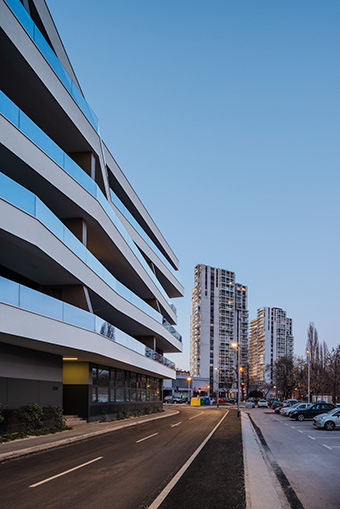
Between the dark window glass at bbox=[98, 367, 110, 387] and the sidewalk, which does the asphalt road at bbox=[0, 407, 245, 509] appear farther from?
the dark window glass at bbox=[98, 367, 110, 387]

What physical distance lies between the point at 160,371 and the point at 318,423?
21800mm

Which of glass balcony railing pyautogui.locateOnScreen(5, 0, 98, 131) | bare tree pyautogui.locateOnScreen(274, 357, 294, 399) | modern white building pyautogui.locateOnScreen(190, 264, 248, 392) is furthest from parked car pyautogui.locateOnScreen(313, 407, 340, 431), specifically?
modern white building pyautogui.locateOnScreen(190, 264, 248, 392)

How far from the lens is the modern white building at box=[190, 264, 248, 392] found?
174875 mm

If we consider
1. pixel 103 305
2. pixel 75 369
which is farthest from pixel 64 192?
pixel 75 369

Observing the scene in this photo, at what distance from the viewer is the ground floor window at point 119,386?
3362 centimetres

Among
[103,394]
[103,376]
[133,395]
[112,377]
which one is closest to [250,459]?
[103,394]

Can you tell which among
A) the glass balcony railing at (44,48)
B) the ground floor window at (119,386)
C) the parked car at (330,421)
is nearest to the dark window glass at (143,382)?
the ground floor window at (119,386)

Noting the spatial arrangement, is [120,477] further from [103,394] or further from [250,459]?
[103,394]

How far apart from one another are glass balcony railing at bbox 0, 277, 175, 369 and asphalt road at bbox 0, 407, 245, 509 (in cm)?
561

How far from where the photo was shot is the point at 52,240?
21.0m

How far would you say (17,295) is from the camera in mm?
18797

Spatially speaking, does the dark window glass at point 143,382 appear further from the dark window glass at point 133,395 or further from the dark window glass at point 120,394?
the dark window glass at point 120,394

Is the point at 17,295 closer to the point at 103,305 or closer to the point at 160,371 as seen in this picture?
the point at 103,305

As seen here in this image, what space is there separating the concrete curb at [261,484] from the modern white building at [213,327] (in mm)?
160452
